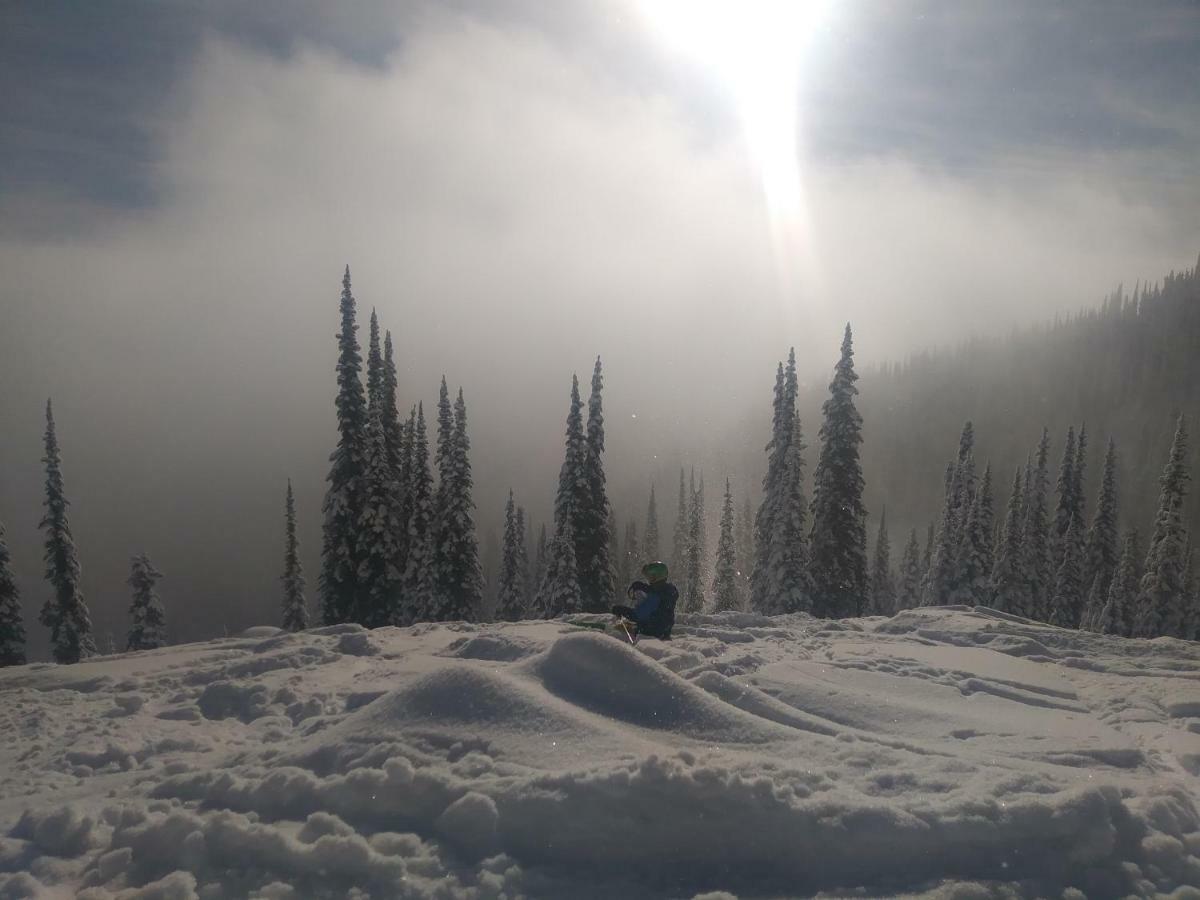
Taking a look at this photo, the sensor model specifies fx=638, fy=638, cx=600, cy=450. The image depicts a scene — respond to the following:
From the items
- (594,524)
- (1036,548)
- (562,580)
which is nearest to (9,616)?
(562,580)

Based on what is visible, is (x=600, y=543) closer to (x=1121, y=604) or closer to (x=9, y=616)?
(x=9, y=616)

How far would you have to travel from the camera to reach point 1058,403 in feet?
508

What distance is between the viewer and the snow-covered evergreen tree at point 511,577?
41.2m

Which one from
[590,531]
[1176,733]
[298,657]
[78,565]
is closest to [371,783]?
[298,657]

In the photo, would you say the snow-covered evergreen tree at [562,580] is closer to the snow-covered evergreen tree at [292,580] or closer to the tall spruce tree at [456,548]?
the tall spruce tree at [456,548]

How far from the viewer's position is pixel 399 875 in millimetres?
4336

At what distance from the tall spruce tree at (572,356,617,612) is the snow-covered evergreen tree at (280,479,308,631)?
73.3 ft

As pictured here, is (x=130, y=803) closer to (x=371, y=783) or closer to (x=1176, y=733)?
(x=371, y=783)

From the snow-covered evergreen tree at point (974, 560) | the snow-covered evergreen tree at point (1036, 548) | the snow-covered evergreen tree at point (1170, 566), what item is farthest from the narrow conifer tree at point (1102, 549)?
the snow-covered evergreen tree at point (974, 560)

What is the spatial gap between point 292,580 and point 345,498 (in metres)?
18.3

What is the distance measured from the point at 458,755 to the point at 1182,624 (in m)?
50.9

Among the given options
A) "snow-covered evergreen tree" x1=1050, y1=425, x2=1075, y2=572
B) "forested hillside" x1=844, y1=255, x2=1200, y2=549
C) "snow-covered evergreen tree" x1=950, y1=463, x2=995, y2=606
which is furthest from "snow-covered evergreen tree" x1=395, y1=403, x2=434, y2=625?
"forested hillside" x1=844, y1=255, x2=1200, y2=549

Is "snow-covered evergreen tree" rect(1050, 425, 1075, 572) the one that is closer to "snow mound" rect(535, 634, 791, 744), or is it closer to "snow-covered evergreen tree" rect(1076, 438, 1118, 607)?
"snow-covered evergreen tree" rect(1076, 438, 1118, 607)

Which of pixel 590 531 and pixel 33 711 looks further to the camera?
pixel 590 531
